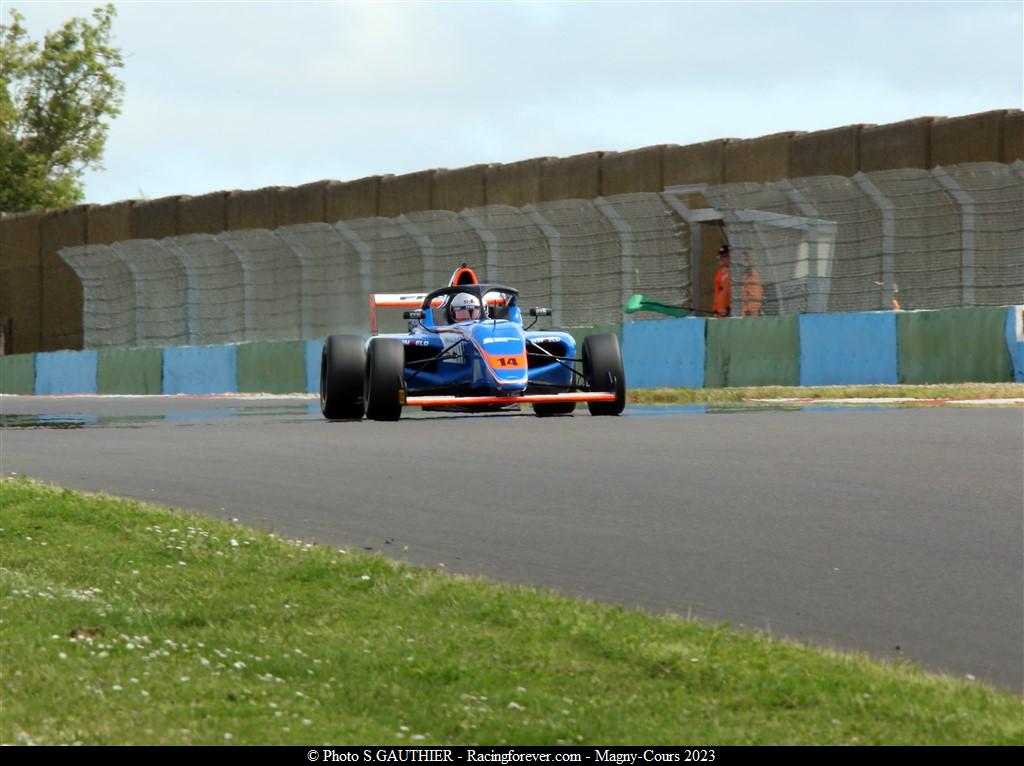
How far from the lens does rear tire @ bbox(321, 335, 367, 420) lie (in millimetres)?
16484

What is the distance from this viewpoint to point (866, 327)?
70.0 feet

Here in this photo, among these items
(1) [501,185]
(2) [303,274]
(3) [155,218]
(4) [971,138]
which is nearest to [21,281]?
(3) [155,218]

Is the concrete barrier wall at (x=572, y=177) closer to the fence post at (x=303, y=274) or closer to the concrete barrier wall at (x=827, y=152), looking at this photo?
the concrete barrier wall at (x=827, y=152)

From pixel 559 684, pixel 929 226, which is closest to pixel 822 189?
pixel 929 226

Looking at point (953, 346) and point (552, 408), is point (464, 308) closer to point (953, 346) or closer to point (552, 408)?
point (552, 408)

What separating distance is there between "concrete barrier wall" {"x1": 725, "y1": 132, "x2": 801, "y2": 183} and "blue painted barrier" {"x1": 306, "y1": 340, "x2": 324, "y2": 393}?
23.9 ft

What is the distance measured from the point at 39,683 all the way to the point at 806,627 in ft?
8.56

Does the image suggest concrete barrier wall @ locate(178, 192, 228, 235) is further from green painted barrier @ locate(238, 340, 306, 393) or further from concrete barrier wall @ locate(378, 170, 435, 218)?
green painted barrier @ locate(238, 340, 306, 393)

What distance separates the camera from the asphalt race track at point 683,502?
6.48m

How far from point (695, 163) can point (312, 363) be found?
716 cm

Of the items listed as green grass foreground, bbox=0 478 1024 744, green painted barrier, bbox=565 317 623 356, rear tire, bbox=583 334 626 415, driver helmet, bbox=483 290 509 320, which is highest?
driver helmet, bbox=483 290 509 320

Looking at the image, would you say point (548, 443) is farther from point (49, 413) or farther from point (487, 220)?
point (487, 220)

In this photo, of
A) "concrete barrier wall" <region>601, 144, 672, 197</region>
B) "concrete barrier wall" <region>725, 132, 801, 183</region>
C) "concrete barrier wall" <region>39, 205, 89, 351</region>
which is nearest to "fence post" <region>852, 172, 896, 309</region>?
"concrete barrier wall" <region>725, 132, 801, 183</region>

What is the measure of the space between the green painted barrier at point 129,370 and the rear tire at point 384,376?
55.4 feet
